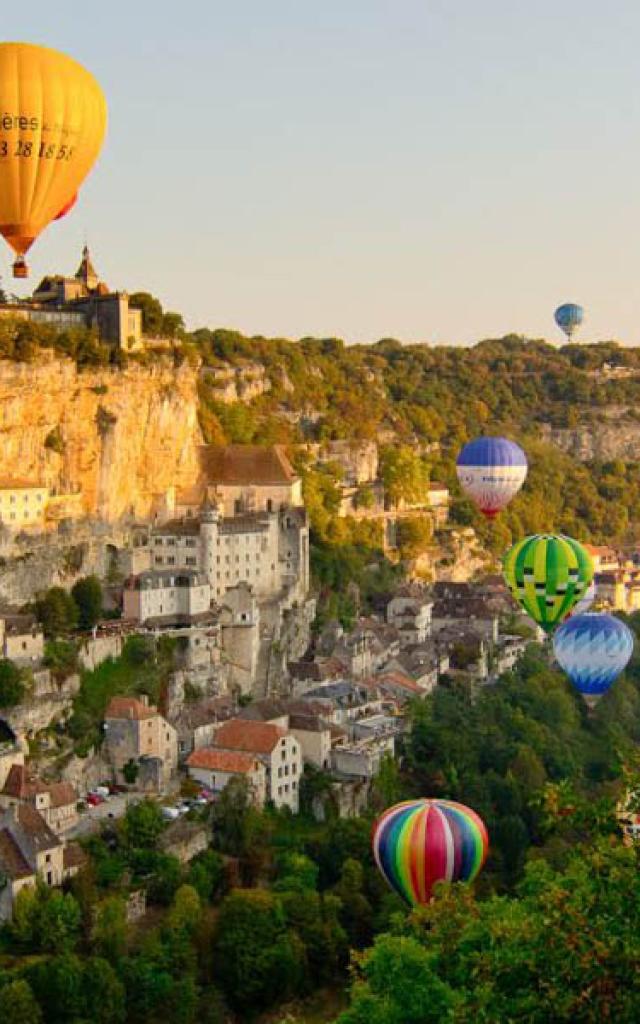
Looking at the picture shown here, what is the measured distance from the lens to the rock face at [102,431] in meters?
29.4

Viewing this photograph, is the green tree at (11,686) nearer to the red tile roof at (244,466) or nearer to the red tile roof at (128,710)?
the red tile roof at (128,710)

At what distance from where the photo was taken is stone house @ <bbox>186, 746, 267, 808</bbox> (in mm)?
24797

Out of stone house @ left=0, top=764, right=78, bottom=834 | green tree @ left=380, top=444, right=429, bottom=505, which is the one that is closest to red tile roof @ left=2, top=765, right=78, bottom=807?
stone house @ left=0, top=764, right=78, bottom=834

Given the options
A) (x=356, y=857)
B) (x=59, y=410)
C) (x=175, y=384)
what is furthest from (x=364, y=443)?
(x=356, y=857)

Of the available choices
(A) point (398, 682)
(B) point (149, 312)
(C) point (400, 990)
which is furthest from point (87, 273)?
(C) point (400, 990)

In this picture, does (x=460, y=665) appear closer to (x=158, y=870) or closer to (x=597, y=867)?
(x=158, y=870)

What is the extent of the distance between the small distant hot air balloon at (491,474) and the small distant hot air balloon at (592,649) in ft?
14.9

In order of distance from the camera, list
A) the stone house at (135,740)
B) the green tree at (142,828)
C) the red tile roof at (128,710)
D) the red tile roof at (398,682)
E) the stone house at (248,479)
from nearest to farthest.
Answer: the green tree at (142,828) < the stone house at (135,740) < the red tile roof at (128,710) < the red tile roof at (398,682) < the stone house at (248,479)

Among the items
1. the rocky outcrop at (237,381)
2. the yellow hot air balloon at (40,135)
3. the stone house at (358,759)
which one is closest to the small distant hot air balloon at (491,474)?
the stone house at (358,759)

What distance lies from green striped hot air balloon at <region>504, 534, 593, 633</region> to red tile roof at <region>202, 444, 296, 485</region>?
8441 millimetres

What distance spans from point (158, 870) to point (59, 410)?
11.5m

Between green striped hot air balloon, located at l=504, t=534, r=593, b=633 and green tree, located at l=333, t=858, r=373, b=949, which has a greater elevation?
green striped hot air balloon, located at l=504, t=534, r=593, b=633

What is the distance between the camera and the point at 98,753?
25000 mm

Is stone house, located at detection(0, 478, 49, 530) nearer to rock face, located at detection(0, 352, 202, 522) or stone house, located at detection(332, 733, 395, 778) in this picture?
rock face, located at detection(0, 352, 202, 522)
